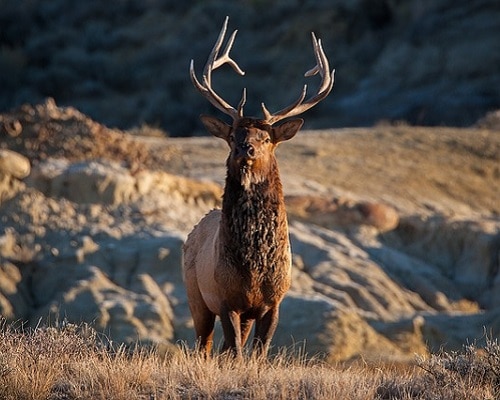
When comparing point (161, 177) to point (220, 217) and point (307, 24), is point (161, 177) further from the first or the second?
point (307, 24)

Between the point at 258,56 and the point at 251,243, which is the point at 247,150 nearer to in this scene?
the point at 251,243

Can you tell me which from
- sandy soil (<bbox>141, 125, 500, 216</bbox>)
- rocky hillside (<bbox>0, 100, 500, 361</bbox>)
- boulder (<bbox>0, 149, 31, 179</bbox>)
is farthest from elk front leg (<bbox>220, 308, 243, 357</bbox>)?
sandy soil (<bbox>141, 125, 500, 216</bbox>)

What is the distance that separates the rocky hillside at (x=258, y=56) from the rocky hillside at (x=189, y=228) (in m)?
13.6

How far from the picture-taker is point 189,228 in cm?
2208

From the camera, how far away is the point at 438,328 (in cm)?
2053

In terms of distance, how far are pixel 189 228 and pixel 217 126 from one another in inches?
376

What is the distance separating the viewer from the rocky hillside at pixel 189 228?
2012 cm

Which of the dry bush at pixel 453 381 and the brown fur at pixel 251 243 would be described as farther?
the brown fur at pixel 251 243

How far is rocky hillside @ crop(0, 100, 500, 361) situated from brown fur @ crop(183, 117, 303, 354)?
22.4ft

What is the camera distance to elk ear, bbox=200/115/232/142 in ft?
41.1

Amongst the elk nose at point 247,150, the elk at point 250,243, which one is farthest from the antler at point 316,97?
the elk nose at point 247,150

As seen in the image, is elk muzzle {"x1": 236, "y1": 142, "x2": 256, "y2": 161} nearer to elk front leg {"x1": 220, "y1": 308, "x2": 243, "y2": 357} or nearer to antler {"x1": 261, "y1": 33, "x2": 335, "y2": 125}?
antler {"x1": 261, "y1": 33, "x2": 335, "y2": 125}

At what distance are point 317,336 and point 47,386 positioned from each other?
34.5 ft

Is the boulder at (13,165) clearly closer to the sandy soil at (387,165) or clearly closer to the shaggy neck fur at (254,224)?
the sandy soil at (387,165)
